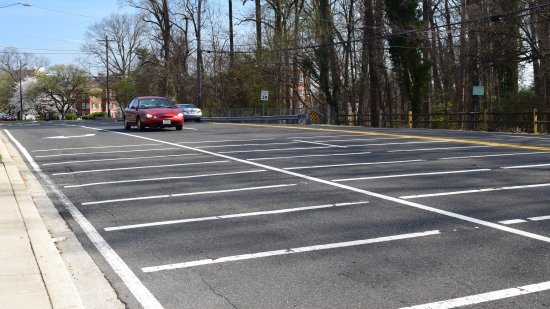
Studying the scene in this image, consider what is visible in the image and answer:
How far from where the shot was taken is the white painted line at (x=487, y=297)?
4227mm

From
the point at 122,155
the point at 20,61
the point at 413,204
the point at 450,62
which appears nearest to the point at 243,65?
the point at 450,62

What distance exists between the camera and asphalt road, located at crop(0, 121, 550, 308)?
4.63 metres

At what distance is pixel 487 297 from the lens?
4.37m

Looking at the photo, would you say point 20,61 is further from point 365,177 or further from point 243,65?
point 365,177

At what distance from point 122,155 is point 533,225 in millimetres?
10836

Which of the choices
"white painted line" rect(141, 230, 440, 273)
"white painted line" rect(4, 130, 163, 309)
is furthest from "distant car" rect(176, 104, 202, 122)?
"white painted line" rect(141, 230, 440, 273)

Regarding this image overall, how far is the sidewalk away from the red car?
52.4ft

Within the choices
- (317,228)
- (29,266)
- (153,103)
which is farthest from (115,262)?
(153,103)

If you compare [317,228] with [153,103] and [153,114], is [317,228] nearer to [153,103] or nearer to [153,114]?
[153,114]

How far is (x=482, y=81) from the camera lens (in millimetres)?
46844

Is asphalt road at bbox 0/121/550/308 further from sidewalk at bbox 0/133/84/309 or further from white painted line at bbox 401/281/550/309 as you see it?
A: sidewalk at bbox 0/133/84/309

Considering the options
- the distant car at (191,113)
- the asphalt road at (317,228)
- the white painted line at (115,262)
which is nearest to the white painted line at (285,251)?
the asphalt road at (317,228)

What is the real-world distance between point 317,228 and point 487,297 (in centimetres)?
254

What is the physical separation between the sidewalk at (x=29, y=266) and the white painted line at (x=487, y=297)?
8.68 feet
